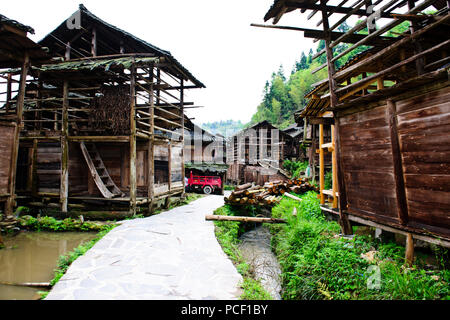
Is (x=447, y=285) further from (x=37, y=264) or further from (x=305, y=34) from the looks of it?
(x=37, y=264)

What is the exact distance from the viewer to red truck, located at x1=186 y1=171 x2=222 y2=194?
19.0 metres

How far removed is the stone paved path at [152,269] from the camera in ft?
11.7

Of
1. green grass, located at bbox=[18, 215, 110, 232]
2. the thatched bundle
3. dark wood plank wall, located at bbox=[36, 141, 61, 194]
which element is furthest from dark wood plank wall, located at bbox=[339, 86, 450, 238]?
dark wood plank wall, located at bbox=[36, 141, 61, 194]

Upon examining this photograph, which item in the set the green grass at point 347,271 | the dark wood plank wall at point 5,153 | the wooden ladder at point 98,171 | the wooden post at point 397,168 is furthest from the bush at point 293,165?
the dark wood plank wall at point 5,153

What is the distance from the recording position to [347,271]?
414 cm

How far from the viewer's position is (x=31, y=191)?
991 cm

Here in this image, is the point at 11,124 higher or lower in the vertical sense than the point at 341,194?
higher

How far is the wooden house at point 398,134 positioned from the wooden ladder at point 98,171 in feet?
27.8

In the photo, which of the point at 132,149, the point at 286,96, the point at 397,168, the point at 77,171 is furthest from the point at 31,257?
the point at 286,96

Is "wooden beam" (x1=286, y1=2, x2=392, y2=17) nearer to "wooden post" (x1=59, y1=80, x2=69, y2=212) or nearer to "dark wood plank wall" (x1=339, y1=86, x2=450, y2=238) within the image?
"dark wood plank wall" (x1=339, y1=86, x2=450, y2=238)

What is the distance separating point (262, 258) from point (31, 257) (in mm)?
6247

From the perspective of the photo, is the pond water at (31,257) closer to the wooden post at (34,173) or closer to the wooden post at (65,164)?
the wooden post at (65,164)

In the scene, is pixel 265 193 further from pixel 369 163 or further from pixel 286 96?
pixel 286 96

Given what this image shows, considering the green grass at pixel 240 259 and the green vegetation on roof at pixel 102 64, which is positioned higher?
the green vegetation on roof at pixel 102 64
